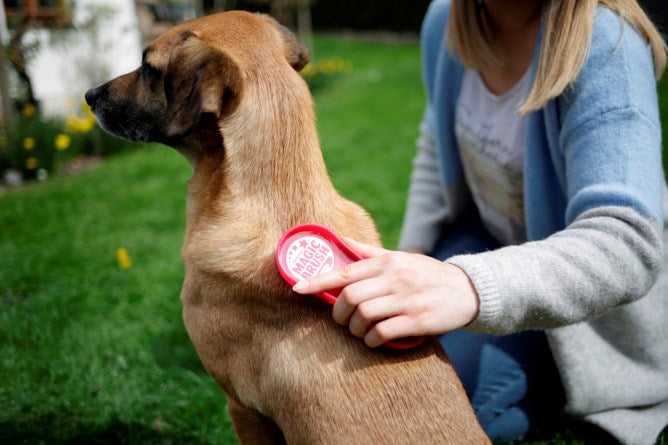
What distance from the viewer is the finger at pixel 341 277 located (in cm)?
149

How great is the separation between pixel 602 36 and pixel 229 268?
140 cm

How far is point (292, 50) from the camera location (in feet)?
6.83

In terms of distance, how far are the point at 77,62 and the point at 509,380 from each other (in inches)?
252

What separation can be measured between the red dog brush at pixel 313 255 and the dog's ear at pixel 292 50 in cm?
73

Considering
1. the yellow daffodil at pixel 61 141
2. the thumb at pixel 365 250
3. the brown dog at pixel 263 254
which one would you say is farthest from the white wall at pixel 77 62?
the thumb at pixel 365 250

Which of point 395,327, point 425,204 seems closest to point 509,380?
point 425,204

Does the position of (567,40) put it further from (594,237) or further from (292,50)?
(292,50)

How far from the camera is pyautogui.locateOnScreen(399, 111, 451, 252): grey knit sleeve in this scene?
302cm

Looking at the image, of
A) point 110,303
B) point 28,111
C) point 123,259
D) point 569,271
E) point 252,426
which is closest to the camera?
point 569,271

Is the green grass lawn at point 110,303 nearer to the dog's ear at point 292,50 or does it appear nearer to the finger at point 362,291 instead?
A: the finger at point 362,291

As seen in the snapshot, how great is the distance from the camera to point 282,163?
175 cm

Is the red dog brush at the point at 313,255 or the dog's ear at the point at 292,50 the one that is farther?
the dog's ear at the point at 292,50

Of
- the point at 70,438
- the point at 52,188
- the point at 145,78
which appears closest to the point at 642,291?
the point at 145,78

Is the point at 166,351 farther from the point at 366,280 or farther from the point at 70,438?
the point at 366,280
